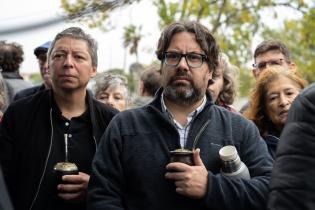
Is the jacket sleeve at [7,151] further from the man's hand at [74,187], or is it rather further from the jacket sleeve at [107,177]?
the jacket sleeve at [107,177]

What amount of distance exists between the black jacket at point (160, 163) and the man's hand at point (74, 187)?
18cm

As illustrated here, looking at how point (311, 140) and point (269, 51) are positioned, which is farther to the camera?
point (269, 51)

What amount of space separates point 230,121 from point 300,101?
3.47ft

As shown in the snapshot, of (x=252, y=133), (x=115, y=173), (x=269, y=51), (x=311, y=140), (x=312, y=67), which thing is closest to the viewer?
(x=311, y=140)

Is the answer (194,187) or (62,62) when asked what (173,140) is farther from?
(62,62)

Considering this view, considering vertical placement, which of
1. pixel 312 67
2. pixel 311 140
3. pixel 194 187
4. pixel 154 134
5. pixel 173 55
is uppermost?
pixel 173 55

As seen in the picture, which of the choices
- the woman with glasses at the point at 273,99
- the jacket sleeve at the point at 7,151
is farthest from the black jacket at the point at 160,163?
the woman with glasses at the point at 273,99

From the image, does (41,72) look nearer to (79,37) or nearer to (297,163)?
(79,37)

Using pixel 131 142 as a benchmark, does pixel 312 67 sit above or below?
below

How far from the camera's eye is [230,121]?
104 inches

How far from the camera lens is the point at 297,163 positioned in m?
1.53

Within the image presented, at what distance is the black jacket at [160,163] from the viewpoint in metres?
2.36

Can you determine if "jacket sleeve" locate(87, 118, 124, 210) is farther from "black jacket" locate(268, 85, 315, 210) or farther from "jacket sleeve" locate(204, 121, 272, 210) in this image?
"black jacket" locate(268, 85, 315, 210)

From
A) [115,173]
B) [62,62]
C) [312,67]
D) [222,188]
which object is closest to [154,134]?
[115,173]
